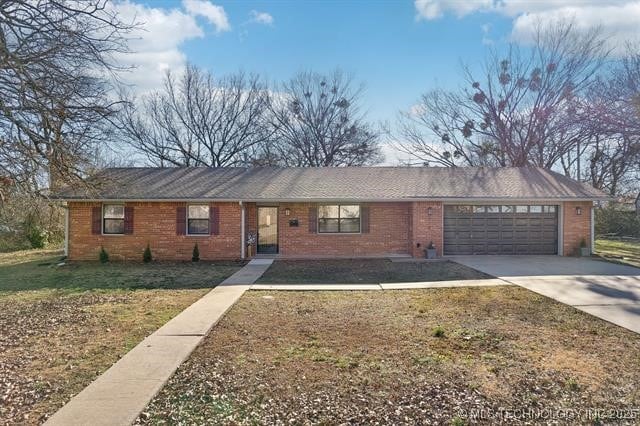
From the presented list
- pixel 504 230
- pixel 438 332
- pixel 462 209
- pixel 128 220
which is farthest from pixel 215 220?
pixel 504 230

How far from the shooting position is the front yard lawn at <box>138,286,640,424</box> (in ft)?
12.0

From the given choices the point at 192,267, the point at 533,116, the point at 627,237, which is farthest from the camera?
the point at 533,116

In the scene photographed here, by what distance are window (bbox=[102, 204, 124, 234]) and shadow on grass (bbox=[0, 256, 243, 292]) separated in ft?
4.40

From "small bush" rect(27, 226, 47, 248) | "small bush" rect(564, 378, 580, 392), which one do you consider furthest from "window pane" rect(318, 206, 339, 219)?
Answer: "small bush" rect(27, 226, 47, 248)

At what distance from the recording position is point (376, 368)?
15.0 ft

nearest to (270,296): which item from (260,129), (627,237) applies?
(260,129)

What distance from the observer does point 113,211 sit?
48.3 ft

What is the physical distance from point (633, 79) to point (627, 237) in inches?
418

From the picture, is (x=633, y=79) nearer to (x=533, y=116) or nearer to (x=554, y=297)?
(x=533, y=116)

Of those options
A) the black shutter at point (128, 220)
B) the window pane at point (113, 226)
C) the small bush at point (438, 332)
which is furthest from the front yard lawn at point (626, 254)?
the window pane at point (113, 226)

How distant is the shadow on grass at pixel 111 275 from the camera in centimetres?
995

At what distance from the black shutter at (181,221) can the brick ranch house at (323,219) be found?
3 cm

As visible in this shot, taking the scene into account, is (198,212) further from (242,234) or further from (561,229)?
(561,229)

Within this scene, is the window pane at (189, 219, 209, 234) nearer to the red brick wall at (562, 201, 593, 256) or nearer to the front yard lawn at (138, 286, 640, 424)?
the front yard lawn at (138, 286, 640, 424)
